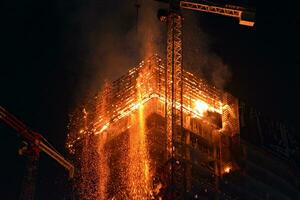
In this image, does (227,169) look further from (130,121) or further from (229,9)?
(229,9)

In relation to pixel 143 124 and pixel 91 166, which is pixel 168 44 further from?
pixel 91 166

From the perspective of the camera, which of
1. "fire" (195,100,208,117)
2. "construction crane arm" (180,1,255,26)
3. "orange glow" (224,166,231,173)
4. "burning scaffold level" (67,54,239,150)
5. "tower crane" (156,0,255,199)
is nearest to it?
"tower crane" (156,0,255,199)

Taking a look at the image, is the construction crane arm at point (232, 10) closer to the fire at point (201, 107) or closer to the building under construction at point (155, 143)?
the building under construction at point (155, 143)

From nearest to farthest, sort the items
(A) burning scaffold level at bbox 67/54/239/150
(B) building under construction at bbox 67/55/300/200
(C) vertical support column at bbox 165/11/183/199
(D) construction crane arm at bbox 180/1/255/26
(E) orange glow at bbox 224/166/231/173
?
(C) vertical support column at bbox 165/11/183/199 → (D) construction crane arm at bbox 180/1/255/26 → (B) building under construction at bbox 67/55/300/200 → (A) burning scaffold level at bbox 67/54/239/150 → (E) orange glow at bbox 224/166/231/173

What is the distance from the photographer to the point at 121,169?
51.1 metres

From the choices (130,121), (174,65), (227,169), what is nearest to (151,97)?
(130,121)

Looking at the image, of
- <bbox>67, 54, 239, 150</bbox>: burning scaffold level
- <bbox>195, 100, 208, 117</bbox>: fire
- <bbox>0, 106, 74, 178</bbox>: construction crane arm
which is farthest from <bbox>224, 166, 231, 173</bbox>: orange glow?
<bbox>0, 106, 74, 178</bbox>: construction crane arm

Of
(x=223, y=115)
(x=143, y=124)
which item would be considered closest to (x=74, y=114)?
(x=143, y=124)

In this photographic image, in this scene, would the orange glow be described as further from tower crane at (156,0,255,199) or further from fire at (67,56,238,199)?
tower crane at (156,0,255,199)

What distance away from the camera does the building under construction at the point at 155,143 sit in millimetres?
50375

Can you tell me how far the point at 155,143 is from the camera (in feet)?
165

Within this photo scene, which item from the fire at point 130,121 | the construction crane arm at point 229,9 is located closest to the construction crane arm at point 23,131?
the fire at point 130,121

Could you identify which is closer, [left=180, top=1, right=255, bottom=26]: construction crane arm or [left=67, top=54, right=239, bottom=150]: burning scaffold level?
[left=180, top=1, right=255, bottom=26]: construction crane arm

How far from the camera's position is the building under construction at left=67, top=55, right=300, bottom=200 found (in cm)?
5038
